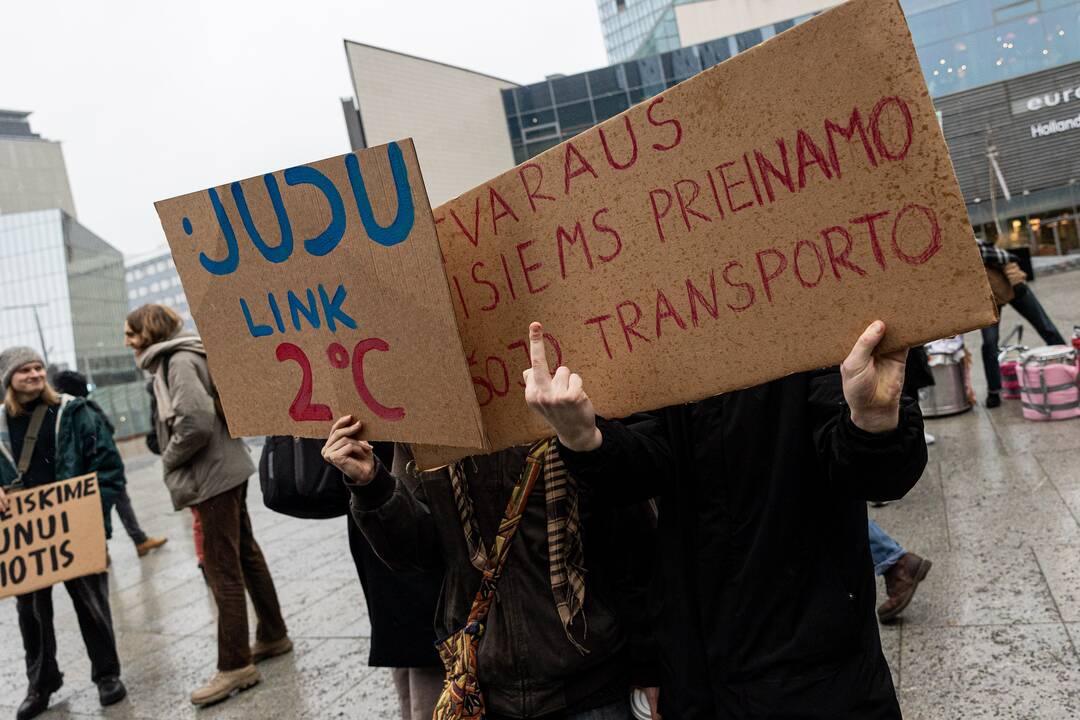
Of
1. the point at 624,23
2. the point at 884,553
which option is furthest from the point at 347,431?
the point at 624,23

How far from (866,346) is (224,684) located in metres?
4.10

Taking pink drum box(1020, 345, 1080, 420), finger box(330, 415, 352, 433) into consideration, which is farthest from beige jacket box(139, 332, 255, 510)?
pink drum box(1020, 345, 1080, 420)

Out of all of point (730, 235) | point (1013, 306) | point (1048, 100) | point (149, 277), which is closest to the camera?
point (730, 235)

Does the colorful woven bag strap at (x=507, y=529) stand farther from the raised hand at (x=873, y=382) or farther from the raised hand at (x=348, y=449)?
the raised hand at (x=873, y=382)

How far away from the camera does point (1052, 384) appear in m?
6.32

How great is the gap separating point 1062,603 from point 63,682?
545 centimetres

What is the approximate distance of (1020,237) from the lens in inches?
693

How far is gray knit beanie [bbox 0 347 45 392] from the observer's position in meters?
4.46

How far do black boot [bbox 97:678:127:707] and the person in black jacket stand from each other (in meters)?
4.05

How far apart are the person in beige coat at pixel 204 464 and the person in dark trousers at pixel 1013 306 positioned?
19.9 feet

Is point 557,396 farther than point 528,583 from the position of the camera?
No

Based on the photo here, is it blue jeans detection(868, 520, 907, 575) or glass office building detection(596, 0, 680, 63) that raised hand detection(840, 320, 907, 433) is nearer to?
blue jeans detection(868, 520, 907, 575)

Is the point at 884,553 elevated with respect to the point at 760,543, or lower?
lower

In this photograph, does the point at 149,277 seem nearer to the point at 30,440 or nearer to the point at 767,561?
the point at 30,440
